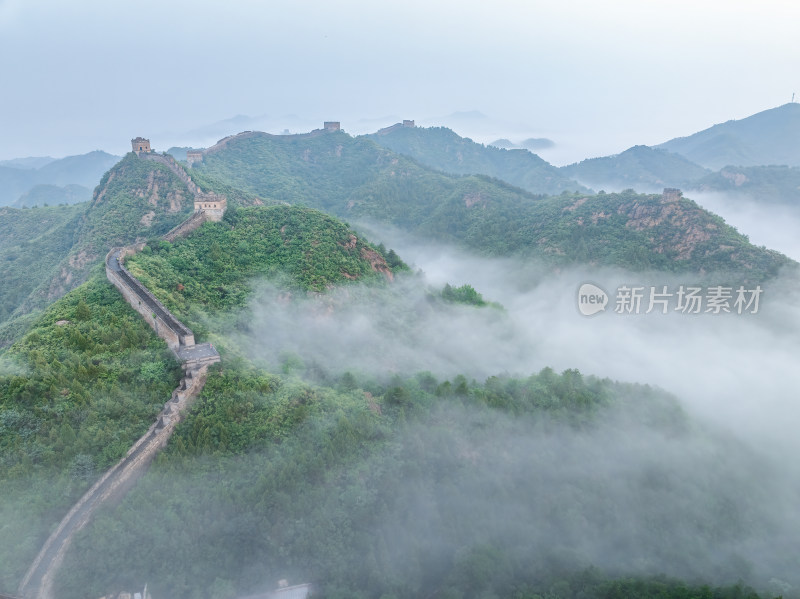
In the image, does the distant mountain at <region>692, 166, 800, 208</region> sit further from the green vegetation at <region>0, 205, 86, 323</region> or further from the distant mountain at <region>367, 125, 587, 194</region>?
the green vegetation at <region>0, 205, 86, 323</region>

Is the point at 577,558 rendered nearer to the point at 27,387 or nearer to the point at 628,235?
the point at 27,387

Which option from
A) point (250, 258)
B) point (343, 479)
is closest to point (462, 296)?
Result: point (250, 258)

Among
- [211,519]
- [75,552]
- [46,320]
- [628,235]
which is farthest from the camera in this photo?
[628,235]

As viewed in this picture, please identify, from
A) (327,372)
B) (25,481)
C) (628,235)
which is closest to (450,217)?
(628,235)

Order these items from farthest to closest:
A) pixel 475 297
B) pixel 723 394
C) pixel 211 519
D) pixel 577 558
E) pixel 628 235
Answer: pixel 628 235 → pixel 475 297 → pixel 723 394 → pixel 577 558 → pixel 211 519

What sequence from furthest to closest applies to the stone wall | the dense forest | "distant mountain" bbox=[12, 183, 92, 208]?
"distant mountain" bbox=[12, 183, 92, 208] < the dense forest < the stone wall

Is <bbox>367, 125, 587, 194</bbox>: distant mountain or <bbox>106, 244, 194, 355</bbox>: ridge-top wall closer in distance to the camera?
<bbox>106, 244, 194, 355</bbox>: ridge-top wall

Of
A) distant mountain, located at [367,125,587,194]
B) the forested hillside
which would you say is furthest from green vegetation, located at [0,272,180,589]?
distant mountain, located at [367,125,587,194]

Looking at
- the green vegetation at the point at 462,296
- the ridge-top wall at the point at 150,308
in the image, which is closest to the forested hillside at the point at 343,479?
the ridge-top wall at the point at 150,308
